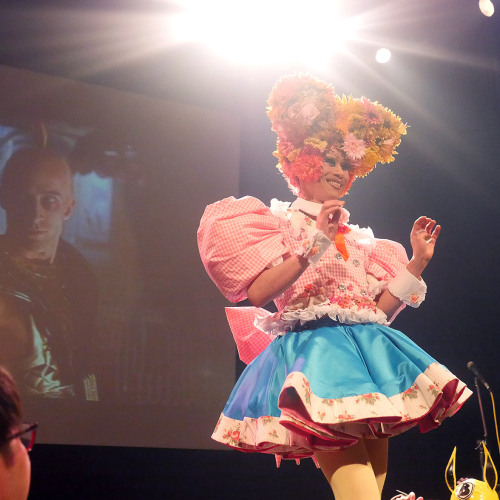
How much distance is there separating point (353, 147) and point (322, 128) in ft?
0.33

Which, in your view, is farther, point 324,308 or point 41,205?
point 41,205

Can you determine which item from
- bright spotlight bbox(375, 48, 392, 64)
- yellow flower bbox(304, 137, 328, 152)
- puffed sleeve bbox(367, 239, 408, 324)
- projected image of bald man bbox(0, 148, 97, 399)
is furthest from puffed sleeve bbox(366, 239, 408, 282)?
bright spotlight bbox(375, 48, 392, 64)

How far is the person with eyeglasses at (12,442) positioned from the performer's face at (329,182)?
120 centimetres

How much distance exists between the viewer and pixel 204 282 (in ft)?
11.2

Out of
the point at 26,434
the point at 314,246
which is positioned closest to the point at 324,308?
the point at 314,246

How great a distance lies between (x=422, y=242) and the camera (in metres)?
1.74

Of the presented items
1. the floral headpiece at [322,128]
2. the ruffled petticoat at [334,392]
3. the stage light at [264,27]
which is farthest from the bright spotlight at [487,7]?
the ruffled petticoat at [334,392]

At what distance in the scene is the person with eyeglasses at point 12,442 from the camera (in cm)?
73

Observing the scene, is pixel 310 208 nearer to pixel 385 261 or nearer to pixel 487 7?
pixel 385 261

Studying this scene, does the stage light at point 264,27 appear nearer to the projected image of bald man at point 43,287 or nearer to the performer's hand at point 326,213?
the projected image of bald man at point 43,287

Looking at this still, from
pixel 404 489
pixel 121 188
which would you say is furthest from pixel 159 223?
pixel 404 489

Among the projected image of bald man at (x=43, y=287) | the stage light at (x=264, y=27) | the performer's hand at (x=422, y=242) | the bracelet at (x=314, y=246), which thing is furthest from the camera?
the stage light at (x=264, y=27)

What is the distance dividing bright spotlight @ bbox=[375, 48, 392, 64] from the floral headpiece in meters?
2.40

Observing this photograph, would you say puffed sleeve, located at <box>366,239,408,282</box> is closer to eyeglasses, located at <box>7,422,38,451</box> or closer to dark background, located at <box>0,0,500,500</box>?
eyeglasses, located at <box>7,422,38,451</box>
